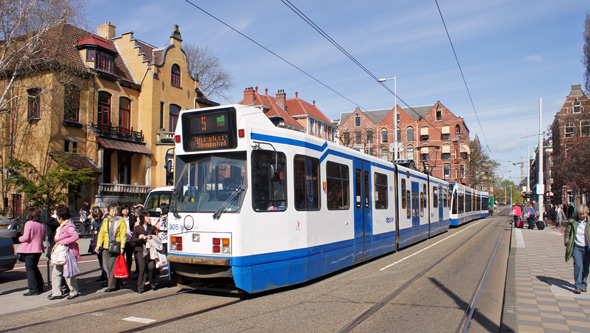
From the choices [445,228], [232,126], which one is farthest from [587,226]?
[445,228]

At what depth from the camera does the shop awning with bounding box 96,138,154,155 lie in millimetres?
26278

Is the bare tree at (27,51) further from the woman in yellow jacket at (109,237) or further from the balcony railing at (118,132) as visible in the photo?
the woman in yellow jacket at (109,237)

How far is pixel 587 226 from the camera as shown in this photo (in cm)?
804

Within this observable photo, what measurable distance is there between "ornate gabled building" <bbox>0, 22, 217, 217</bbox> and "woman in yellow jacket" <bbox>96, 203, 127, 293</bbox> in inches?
573

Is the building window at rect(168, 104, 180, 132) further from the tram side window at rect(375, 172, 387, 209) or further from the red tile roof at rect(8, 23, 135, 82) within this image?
the tram side window at rect(375, 172, 387, 209)

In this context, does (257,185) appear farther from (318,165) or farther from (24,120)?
(24,120)

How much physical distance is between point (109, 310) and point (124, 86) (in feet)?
81.8

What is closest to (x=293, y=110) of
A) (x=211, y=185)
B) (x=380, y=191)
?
(x=380, y=191)

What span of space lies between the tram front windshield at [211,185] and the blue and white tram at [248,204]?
0.7 inches

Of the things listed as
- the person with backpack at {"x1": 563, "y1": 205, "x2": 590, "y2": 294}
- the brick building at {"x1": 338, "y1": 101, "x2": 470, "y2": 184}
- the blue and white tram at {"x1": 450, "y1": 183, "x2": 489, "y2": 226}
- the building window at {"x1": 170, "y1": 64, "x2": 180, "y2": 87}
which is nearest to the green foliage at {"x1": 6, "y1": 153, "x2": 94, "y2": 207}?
the building window at {"x1": 170, "y1": 64, "x2": 180, "y2": 87}

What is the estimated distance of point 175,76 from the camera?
32.9 m

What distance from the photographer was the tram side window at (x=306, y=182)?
8.16 meters

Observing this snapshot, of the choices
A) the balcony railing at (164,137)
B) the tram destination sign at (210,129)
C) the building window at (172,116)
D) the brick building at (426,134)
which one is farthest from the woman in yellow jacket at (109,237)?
the brick building at (426,134)

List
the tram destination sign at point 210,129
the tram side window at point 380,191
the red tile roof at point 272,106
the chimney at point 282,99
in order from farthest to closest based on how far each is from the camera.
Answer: the chimney at point 282,99 → the red tile roof at point 272,106 → the tram side window at point 380,191 → the tram destination sign at point 210,129
